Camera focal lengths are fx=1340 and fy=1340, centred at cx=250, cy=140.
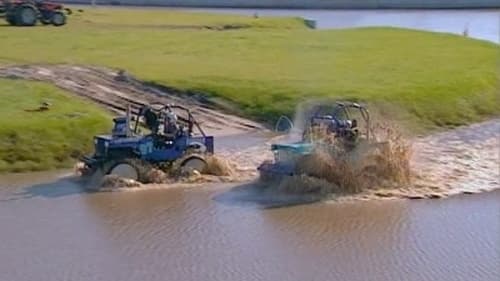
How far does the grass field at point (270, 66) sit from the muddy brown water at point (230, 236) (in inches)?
148

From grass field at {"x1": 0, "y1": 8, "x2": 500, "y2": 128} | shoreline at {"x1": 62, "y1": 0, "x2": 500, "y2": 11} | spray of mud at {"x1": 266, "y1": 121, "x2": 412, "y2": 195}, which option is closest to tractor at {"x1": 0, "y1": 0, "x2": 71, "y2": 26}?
grass field at {"x1": 0, "y1": 8, "x2": 500, "y2": 128}

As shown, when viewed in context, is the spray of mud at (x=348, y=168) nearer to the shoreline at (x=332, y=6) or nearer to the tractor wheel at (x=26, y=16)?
the tractor wheel at (x=26, y=16)

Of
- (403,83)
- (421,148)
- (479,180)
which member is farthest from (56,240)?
(403,83)

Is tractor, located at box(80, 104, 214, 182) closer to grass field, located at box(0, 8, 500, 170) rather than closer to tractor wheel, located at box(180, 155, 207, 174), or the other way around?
tractor wheel, located at box(180, 155, 207, 174)

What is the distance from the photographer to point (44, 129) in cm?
2527

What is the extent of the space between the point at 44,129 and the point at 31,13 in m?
20.1

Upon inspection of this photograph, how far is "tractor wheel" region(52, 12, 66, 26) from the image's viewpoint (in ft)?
148

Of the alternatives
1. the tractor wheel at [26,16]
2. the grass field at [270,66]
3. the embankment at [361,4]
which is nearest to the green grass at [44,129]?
the grass field at [270,66]

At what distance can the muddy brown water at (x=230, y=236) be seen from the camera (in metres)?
16.8

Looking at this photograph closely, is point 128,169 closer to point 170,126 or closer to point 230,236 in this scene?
point 170,126

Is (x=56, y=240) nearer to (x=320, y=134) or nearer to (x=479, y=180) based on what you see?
(x=320, y=134)

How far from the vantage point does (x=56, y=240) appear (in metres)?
18.5

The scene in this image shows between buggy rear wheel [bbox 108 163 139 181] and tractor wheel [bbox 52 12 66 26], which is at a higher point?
tractor wheel [bbox 52 12 66 26]

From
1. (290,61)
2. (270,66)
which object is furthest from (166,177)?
(290,61)
